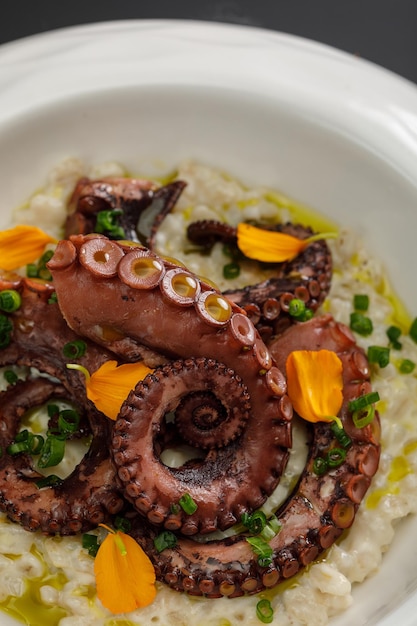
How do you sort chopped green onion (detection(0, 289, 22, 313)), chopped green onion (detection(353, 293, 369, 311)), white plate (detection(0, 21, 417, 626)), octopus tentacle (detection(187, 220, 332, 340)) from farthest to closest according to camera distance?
white plate (detection(0, 21, 417, 626)), chopped green onion (detection(353, 293, 369, 311)), octopus tentacle (detection(187, 220, 332, 340)), chopped green onion (detection(0, 289, 22, 313))

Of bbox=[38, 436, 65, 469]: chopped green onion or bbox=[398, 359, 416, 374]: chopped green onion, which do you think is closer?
bbox=[38, 436, 65, 469]: chopped green onion

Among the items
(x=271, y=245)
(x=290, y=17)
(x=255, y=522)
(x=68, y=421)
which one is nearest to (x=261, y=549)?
(x=255, y=522)


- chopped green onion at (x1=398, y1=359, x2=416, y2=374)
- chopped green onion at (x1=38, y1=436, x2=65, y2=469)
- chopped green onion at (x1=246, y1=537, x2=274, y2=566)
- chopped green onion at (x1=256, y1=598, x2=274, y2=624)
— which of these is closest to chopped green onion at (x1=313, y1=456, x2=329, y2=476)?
chopped green onion at (x1=246, y1=537, x2=274, y2=566)

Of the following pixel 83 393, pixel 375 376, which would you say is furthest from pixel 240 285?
pixel 83 393

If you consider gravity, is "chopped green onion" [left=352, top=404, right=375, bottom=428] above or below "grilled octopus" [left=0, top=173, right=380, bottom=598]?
above

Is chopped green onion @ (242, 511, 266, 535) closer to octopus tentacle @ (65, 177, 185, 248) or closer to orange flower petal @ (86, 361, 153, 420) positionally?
orange flower petal @ (86, 361, 153, 420)

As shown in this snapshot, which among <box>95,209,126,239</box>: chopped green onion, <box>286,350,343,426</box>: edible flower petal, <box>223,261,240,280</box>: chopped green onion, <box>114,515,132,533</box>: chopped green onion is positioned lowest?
<box>114,515,132,533</box>: chopped green onion

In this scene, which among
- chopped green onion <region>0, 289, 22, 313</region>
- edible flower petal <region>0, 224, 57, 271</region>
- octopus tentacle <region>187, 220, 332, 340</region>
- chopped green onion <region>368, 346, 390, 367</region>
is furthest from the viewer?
edible flower petal <region>0, 224, 57, 271</region>

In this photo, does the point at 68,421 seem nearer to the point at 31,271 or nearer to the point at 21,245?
the point at 31,271
